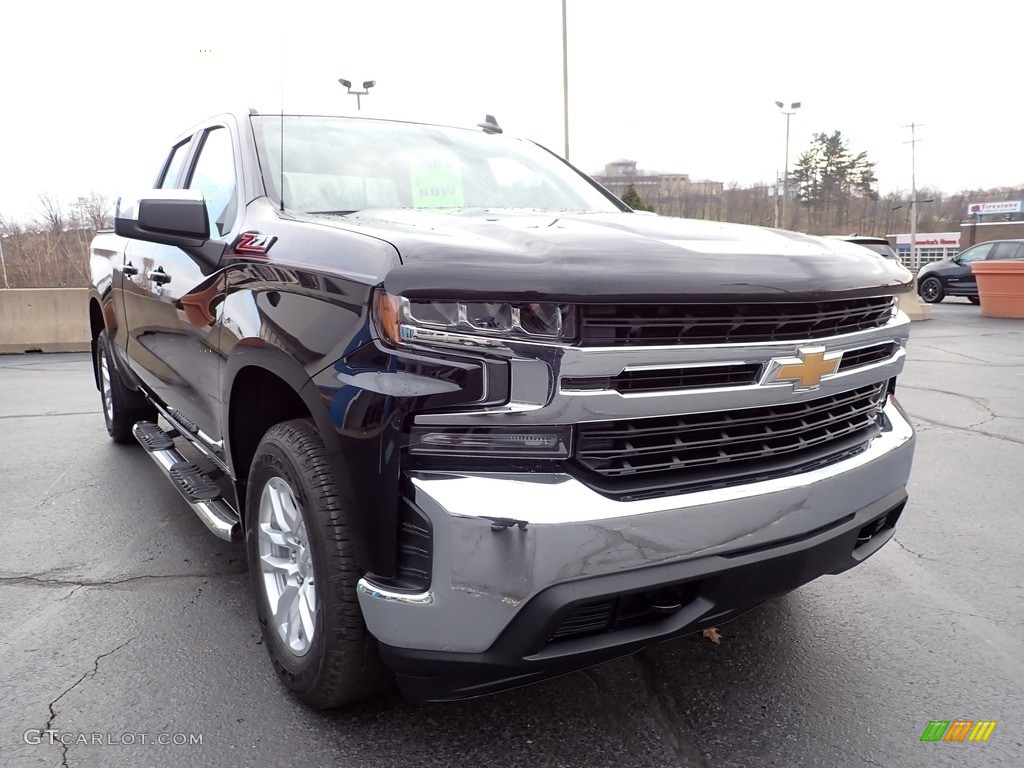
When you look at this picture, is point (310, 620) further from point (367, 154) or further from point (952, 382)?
point (952, 382)

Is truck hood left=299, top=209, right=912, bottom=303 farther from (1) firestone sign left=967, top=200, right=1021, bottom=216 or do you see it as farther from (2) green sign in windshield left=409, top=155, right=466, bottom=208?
(1) firestone sign left=967, top=200, right=1021, bottom=216

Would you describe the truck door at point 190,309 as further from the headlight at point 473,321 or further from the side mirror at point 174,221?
the headlight at point 473,321

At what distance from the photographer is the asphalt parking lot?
7.18ft

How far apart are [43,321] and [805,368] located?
12.9 m

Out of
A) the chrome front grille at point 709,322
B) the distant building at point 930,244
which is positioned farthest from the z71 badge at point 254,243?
the distant building at point 930,244

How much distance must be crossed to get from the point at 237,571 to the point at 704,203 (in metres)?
21.3

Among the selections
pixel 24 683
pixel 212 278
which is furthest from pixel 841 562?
pixel 24 683

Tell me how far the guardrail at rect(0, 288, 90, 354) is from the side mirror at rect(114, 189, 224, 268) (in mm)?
10610

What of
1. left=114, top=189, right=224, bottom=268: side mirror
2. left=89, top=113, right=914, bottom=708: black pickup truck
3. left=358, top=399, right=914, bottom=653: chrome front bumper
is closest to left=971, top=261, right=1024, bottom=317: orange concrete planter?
left=89, top=113, right=914, bottom=708: black pickup truck

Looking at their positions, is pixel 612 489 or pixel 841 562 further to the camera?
pixel 841 562

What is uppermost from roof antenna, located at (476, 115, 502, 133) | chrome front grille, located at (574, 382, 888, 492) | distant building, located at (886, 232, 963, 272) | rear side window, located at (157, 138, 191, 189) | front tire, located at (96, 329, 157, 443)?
distant building, located at (886, 232, 963, 272)

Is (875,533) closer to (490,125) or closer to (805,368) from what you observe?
(805,368)

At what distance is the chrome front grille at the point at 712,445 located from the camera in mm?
1855

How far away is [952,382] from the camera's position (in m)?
8.27
